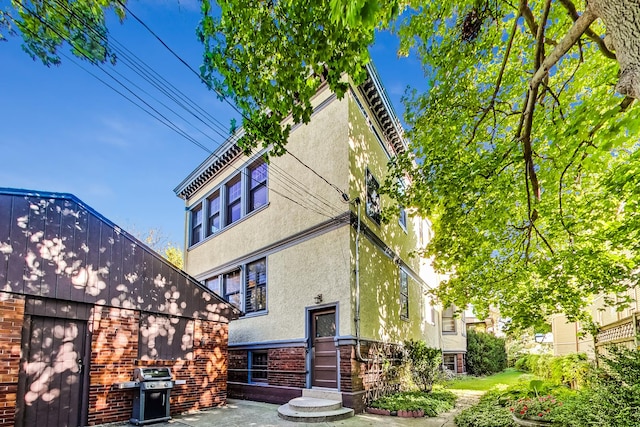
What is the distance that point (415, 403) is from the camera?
9.16 m

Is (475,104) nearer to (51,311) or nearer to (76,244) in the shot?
(76,244)

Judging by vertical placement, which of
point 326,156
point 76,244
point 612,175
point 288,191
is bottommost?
point 76,244

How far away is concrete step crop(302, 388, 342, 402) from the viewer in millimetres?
8836

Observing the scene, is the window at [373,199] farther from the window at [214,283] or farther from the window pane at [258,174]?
the window at [214,283]

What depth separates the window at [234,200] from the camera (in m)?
14.2

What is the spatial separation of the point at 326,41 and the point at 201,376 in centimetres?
792

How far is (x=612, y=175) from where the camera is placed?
685 centimetres

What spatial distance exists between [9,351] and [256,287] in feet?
22.8

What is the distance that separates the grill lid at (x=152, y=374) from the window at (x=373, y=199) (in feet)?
21.3

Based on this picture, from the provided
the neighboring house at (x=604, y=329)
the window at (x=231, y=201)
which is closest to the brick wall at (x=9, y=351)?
the window at (x=231, y=201)

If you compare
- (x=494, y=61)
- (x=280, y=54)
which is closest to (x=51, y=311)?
(x=280, y=54)

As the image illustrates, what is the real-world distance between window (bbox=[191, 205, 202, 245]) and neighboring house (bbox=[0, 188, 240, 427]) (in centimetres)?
826

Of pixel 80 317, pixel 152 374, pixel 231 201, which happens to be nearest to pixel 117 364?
pixel 152 374

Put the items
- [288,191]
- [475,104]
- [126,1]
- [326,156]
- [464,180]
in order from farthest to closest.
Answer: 1. [288,191]
2. [326,156]
3. [475,104]
4. [464,180]
5. [126,1]
